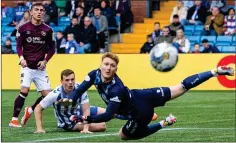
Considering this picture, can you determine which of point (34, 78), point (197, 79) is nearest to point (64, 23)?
point (34, 78)

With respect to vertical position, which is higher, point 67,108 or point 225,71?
point 225,71

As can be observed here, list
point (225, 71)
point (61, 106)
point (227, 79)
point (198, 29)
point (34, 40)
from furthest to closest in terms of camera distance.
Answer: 1. point (198, 29)
2. point (227, 79)
3. point (34, 40)
4. point (61, 106)
5. point (225, 71)

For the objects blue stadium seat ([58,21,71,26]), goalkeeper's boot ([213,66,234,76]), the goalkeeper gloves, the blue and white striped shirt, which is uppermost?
goalkeeper's boot ([213,66,234,76])

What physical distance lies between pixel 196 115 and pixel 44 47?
12.3 feet

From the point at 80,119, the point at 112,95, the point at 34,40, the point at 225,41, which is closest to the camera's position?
the point at 80,119

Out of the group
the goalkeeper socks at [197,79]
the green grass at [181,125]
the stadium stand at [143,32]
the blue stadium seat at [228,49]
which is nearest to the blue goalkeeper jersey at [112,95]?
the goalkeeper socks at [197,79]

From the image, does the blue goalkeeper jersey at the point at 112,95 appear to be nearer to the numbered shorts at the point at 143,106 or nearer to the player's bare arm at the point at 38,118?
the numbered shorts at the point at 143,106

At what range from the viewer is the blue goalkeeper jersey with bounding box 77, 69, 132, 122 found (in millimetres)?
10523

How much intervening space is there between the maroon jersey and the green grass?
1226mm

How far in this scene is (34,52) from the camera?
555 inches

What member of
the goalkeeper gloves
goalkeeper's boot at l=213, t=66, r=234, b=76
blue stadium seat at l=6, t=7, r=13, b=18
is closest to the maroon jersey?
the goalkeeper gloves

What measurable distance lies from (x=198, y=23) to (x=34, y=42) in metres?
12.8

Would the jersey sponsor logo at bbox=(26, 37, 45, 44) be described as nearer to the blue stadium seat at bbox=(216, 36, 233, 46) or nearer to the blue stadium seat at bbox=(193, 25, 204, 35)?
the blue stadium seat at bbox=(216, 36, 233, 46)

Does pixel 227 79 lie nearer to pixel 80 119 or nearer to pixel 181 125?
pixel 181 125
